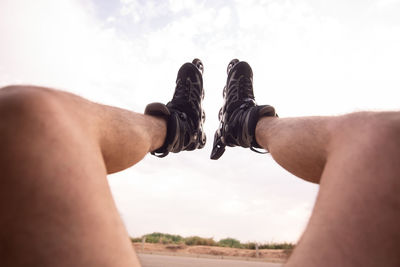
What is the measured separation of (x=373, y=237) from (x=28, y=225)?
0.73 meters

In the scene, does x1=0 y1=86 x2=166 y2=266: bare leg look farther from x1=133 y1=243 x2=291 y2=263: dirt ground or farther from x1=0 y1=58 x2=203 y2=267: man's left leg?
x1=133 y1=243 x2=291 y2=263: dirt ground

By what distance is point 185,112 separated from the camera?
8.61 feet

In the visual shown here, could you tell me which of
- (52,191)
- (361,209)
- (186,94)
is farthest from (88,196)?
(186,94)

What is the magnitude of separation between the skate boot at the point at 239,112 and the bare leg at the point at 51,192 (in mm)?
1518

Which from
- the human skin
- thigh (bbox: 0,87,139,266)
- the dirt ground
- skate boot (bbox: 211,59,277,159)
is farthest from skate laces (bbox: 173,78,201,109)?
the dirt ground

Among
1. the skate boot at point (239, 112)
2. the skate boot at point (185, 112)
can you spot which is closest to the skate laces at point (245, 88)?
the skate boot at point (239, 112)

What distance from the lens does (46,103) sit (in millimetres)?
637

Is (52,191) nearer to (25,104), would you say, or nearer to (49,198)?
(49,198)

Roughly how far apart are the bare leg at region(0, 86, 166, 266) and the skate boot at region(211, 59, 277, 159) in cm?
152

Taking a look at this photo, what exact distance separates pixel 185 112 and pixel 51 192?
2.12 metres

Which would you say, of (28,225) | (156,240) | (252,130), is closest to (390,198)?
(28,225)

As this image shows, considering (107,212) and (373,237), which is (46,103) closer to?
(107,212)

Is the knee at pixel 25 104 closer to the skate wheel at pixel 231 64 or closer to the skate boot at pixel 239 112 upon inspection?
the skate boot at pixel 239 112

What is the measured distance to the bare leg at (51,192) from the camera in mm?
498
